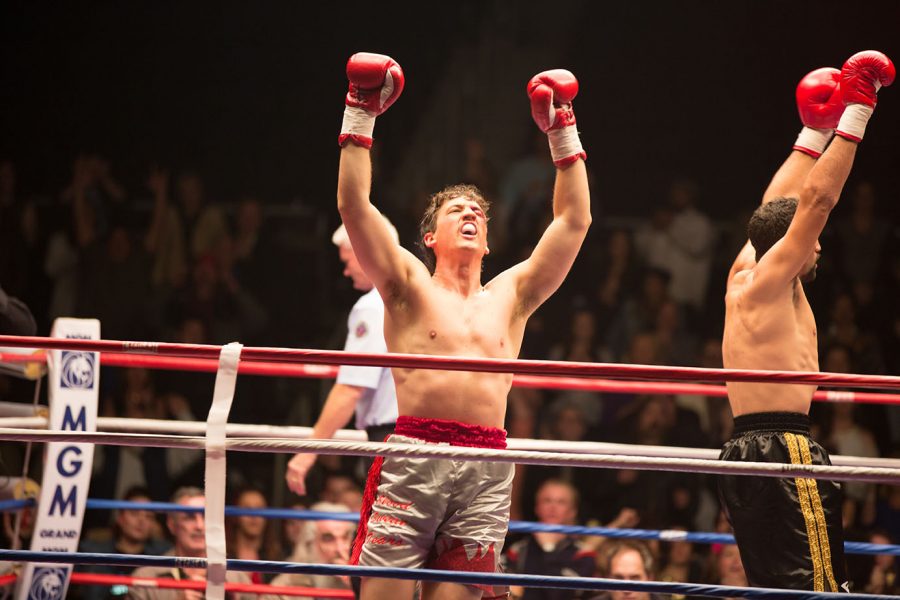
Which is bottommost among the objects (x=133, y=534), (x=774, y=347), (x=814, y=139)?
(x=133, y=534)

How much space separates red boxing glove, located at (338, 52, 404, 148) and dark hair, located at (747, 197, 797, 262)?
3.15 ft

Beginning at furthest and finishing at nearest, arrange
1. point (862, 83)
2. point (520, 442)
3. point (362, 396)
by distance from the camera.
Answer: point (362, 396) < point (520, 442) < point (862, 83)

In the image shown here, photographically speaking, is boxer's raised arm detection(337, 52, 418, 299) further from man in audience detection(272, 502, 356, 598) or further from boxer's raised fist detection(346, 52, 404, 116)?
man in audience detection(272, 502, 356, 598)

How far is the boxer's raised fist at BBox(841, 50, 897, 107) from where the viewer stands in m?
2.33

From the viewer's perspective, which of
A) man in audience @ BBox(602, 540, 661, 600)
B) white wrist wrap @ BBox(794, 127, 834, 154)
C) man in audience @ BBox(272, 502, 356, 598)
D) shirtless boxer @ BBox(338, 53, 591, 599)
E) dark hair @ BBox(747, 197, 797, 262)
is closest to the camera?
shirtless boxer @ BBox(338, 53, 591, 599)

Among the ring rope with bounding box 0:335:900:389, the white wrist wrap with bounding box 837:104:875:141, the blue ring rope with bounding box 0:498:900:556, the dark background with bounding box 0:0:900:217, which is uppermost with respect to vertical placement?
the dark background with bounding box 0:0:900:217

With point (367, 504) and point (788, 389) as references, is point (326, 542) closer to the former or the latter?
point (367, 504)

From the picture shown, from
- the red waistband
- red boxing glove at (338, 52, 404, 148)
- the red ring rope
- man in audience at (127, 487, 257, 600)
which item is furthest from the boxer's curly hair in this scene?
man in audience at (127, 487, 257, 600)

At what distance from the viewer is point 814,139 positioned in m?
2.90

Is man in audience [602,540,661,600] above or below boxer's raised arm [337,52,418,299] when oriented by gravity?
below

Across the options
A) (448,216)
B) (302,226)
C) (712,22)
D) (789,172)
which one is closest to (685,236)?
(712,22)

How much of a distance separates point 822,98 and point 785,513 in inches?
47.5

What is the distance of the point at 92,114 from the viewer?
5785 millimetres

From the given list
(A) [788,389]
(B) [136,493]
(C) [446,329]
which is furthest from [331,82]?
(A) [788,389]
